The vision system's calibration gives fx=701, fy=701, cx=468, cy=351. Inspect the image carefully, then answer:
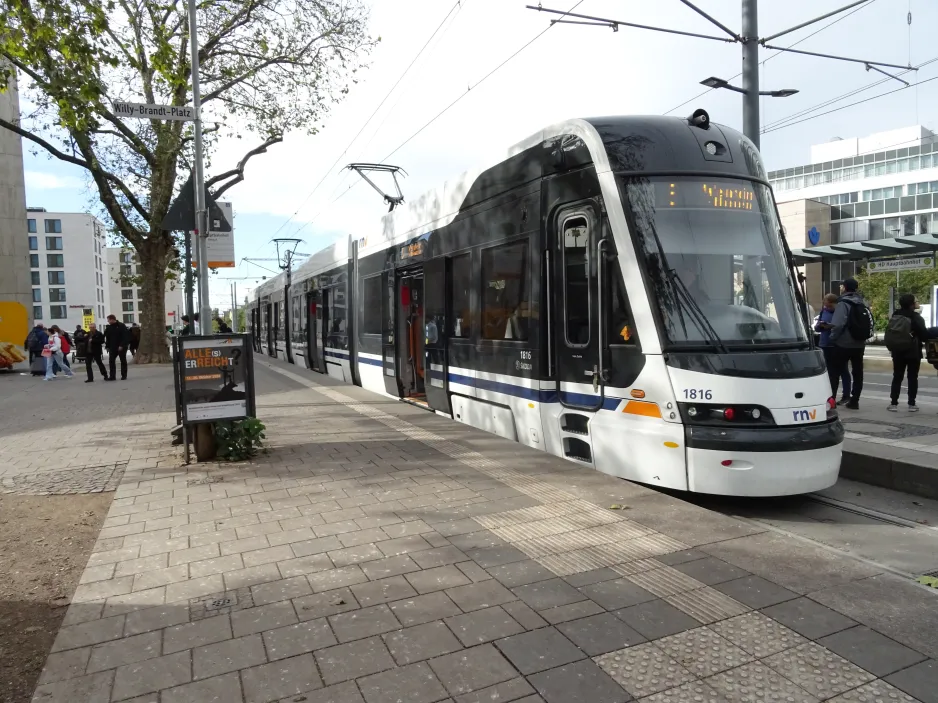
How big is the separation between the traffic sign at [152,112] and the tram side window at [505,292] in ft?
12.1

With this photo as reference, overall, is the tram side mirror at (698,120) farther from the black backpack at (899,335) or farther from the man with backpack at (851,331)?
the black backpack at (899,335)

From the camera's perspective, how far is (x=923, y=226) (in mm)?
55469

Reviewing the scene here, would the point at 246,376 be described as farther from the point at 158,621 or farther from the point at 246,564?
the point at 158,621

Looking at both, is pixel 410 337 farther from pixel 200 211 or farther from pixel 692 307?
pixel 692 307

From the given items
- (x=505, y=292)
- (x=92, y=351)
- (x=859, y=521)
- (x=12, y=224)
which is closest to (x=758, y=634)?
(x=859, y=521)

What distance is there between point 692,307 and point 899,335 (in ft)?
17.4

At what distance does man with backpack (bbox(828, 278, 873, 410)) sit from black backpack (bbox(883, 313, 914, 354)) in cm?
23

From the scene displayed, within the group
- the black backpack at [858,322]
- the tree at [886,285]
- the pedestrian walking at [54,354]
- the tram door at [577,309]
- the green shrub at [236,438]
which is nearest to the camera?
the tram door at [577,309]

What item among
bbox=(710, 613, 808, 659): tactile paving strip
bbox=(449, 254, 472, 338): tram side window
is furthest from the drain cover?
bbox=(449, 254, 472, 338): tram side window

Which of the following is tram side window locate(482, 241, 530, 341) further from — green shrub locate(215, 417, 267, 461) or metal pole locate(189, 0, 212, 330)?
metal pole locate(189, 0, 212, 330)

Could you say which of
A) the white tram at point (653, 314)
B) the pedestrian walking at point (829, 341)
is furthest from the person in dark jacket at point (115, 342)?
the pedestrian walking at point (829, 341)

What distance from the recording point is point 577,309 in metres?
5.98

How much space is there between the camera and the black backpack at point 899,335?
352 inches

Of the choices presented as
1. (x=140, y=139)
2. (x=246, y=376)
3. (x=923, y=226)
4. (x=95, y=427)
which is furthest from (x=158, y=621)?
(x=923, y=226)
